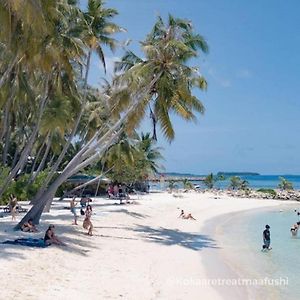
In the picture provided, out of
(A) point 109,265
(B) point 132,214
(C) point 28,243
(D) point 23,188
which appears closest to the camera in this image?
(A) point 109,265

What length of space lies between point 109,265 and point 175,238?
750 centimetres

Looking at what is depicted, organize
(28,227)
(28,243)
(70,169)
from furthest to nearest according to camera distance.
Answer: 1. (70,169)
2. (28,227)
3. (28,243)

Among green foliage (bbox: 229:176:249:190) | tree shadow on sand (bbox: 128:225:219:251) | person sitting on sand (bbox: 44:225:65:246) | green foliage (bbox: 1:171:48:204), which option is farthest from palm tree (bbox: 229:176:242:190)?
person sitting on sand (bbox: 44:225:65:246)

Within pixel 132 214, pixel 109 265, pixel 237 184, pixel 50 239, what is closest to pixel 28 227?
pixel 50 239

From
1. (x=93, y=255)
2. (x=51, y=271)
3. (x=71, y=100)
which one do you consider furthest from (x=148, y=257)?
(x=71, y=100)

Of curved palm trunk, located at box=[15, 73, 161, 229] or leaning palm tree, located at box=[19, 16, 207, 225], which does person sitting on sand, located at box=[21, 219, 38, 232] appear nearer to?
curved palm trunk, located at box=[15, 73, 161, 229]

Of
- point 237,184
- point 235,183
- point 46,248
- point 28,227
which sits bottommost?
point 46,248

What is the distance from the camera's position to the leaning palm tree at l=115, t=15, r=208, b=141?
60.6 feet

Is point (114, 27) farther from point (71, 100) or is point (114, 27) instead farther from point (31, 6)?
point (31, 6)

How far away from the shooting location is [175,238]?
19.3 metres

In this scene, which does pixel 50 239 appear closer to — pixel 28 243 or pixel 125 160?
pixel 28 243

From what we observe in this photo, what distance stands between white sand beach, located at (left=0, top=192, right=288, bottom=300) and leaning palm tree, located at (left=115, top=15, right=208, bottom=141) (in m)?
4.76

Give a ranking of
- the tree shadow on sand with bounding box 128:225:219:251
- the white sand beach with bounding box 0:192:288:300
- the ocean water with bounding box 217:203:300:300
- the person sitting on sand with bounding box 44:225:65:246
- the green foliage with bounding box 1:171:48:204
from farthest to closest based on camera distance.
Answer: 1. the green foliage with bounding box 1:171:48:204
2. the tree shadow on sand with bounding box 128:225:219:251
3. the person sitting on sand with bounding box 44:225:65:246
4. the ocean water with bounding box 217:203:300:300
5. the white sand beach with bounding box 0:192:288:300

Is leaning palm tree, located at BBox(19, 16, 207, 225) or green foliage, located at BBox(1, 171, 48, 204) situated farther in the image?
green foliage, located at BBox(1, 171, 48, 204)
